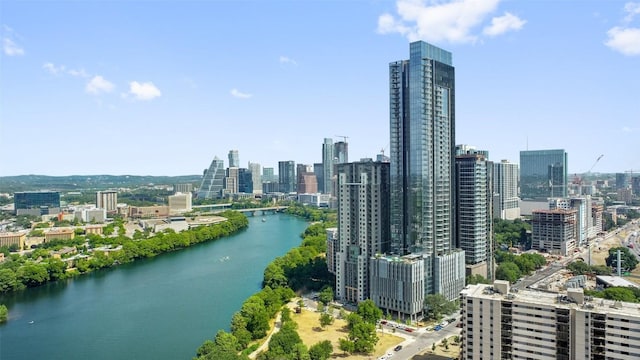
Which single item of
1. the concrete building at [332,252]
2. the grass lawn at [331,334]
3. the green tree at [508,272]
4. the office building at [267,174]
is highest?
the office building at [267,174]

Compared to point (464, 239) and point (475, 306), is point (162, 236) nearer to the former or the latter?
point (464, 239)

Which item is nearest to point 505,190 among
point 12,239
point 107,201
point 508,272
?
point 508,272

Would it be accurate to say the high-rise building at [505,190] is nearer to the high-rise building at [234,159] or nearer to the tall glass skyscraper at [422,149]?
the tall glass skyscraper at [422,149]

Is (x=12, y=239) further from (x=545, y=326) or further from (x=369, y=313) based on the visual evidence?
(x=545, y=326)

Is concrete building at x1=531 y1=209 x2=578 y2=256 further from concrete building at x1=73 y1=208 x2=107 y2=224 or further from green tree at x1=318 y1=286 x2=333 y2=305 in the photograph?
concrete building at x1=73 y1=208 x2=107 y2=224

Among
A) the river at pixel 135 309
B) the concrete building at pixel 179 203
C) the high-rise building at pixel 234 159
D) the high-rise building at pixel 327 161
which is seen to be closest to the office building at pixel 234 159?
the high-rise building at pixel 234 159

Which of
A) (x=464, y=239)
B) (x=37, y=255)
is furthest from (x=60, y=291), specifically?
(x=464, y=239)
